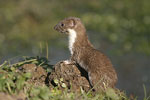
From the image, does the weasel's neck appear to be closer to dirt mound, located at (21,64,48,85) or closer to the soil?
the soil

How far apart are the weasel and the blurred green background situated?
3586 millimetres

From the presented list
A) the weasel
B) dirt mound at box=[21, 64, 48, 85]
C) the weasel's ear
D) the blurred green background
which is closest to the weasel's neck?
the weasel

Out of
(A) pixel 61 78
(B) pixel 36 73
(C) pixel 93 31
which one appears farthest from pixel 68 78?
(C) pixel 93 31

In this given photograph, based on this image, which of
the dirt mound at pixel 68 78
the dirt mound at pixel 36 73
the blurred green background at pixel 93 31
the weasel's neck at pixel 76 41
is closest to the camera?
the dirt mound at pixel 36 73

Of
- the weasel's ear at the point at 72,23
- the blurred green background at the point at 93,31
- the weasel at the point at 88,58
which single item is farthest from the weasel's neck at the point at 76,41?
the blurred green background at the point at 93,31

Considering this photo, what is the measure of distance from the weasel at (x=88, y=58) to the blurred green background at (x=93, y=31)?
359 centimetres

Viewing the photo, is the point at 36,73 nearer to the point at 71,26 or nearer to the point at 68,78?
the point at 68,78

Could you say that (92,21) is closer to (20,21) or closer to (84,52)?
(20,21)

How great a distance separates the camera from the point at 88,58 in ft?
20.4

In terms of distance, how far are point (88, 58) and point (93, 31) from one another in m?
8.15

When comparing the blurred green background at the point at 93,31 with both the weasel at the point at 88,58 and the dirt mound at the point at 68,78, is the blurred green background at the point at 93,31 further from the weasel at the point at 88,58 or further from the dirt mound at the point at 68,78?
the dirt mound at the point at 68,78

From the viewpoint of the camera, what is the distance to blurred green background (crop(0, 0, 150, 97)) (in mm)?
11570

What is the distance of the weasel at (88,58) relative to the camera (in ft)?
19.4

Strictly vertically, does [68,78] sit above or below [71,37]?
below
